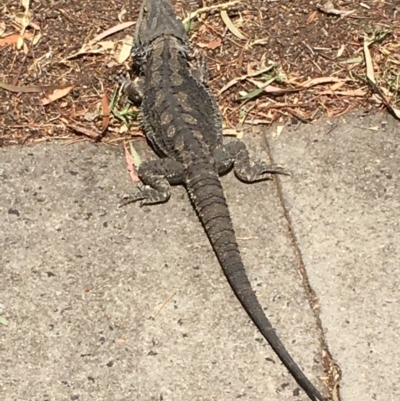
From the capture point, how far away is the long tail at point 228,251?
4.93 metres

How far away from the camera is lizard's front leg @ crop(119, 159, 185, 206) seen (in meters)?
5.81

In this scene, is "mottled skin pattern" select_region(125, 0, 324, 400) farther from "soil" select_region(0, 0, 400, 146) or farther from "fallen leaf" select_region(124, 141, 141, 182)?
"soil" select_region(0, 0, 400, 146)

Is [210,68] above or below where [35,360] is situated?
above

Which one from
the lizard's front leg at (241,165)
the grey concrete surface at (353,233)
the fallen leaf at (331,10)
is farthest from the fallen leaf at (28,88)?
the fallen leaf at (331,10)

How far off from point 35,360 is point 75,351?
249 mm

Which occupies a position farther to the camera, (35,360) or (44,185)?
(44,185)

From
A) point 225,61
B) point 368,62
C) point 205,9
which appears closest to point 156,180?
point 225,61

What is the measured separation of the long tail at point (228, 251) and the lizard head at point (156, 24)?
1.36 m

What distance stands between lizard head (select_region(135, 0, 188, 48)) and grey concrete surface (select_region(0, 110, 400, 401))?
3.21 feet

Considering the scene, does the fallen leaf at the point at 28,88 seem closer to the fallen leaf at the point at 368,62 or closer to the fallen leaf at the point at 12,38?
the fallen leaf at the point at 12,38

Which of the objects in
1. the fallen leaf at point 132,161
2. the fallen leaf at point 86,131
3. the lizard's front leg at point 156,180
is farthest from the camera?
the fallen leaf at point 86,131

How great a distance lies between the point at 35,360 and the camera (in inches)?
201

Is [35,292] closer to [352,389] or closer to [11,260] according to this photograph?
[11,260]

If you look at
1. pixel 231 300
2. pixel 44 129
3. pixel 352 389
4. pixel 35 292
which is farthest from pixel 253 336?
pixel 44 129
